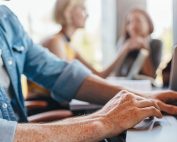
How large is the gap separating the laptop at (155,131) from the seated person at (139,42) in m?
1.29

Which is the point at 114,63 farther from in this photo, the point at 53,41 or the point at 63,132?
the point at 63,132

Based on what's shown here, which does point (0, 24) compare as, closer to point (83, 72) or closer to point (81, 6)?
point (83, 72)

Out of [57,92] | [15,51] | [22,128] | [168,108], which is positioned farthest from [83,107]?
[22,128]

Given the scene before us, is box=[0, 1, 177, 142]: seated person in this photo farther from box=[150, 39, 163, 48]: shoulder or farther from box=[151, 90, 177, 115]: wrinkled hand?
box=[150, 39, 163, 48]: shoulder

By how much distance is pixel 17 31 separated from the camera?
3.45 ft

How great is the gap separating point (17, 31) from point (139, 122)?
1.84ft

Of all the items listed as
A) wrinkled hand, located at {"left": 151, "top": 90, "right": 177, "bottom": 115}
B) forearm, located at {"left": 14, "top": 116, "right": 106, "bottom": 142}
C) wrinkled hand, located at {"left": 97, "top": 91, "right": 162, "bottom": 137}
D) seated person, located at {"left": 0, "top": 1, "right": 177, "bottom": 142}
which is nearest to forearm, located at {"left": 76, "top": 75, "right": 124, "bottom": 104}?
seated person, located at {"left": 0, "top": 1, "right": 177, "bottom": 142}

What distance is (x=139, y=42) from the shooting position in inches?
83.6

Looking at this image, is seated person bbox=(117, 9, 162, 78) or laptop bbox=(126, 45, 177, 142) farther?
seated person bbox=(117, 9, 162, 78)

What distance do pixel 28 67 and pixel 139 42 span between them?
115cm

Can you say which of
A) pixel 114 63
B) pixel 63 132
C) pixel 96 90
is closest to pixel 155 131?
pixel 63 132

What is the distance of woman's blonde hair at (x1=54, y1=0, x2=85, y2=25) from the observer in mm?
2104

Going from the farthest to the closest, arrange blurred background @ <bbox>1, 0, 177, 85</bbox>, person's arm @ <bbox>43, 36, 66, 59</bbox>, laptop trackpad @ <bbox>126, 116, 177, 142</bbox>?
1. blurred background @ <bbox>1, 0, 177, 85</bbox>
2. person's arm @ <bbox>43, 36, 66, 59</bbox>
3. laptop trackpad @ <bbox>126, 116, 177, 142</bbox>

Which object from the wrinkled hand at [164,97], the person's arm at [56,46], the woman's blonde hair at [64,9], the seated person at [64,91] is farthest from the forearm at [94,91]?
the woman's blonde hair at [64,9]
